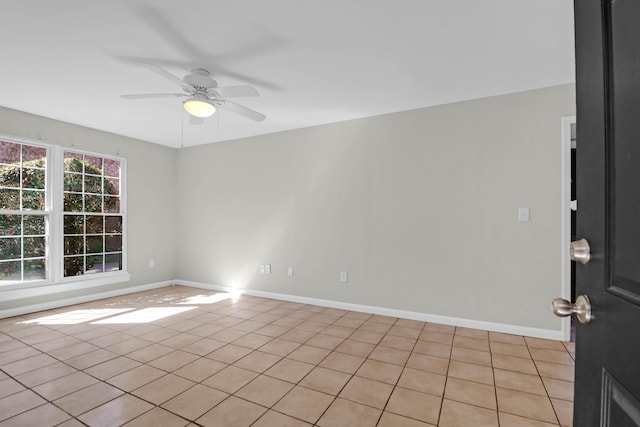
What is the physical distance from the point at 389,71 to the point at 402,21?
0.68m

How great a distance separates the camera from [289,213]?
4.47 m

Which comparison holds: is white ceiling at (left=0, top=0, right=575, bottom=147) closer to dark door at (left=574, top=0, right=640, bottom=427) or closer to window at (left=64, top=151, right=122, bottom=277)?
window at (left=64, top=151, right=122, bottom=277)

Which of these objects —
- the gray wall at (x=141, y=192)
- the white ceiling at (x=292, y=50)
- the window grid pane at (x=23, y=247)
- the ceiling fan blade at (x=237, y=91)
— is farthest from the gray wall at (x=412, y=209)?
the window grid pane at (x=23, y=247)

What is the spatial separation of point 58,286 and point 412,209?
453 centimetres

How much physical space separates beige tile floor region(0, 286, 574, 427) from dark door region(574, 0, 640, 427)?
1416mm

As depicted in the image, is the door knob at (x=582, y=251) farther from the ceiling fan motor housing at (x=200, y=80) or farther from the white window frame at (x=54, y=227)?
the white window frame at (x=54, y=227)

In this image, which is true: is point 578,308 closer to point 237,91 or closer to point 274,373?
point 274,373

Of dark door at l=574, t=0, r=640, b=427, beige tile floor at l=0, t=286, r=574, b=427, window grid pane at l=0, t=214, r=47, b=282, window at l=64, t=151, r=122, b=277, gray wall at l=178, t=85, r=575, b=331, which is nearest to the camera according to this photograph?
dark door at l=574, t=0, r=640, b=427

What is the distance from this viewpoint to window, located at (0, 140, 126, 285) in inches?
148

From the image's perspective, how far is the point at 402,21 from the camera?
2096mm

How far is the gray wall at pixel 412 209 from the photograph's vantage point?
310 centimetres

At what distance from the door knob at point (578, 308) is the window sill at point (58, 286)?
512 cm

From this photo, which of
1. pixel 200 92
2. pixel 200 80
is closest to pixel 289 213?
pixel 200 92

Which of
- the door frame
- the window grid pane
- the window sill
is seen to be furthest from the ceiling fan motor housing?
the window sill
